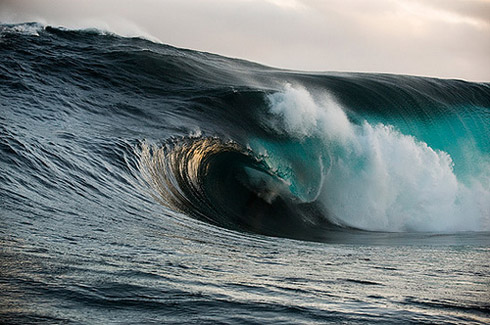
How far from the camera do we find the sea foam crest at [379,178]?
43.4 feet

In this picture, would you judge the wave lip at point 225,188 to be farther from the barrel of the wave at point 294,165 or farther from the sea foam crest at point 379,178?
the sea foam crest at point 379,178

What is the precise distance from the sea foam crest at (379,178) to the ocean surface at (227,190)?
0.16 ft

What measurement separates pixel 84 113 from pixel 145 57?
226 inches

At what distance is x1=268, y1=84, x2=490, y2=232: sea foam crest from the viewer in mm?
13242

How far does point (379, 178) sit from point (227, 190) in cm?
435

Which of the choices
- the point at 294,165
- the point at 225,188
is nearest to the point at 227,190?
the point at 225,188

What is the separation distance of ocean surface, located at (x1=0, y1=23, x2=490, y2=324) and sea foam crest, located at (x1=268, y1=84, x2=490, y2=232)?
0.05 m

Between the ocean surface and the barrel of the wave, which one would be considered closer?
the ocean surface

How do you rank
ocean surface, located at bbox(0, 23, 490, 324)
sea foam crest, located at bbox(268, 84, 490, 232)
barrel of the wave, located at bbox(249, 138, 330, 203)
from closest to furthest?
ocean surface, located at bbox(0, 23, 490, 324) < barrel of the wave, located at bbox(249, 138, 330, 203) < sea foam crest, located at bbox(268, 84, 490, 232)

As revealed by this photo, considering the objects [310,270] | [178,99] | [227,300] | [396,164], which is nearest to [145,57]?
[178,99]

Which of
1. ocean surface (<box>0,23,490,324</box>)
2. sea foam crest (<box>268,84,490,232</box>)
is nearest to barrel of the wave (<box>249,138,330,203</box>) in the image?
ocean surface (<box>0,23,490,324</box>)

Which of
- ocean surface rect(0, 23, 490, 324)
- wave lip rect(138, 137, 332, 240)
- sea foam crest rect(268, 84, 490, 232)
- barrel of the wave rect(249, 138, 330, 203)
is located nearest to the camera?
ocean surface rect(0, 23, 490, 324)

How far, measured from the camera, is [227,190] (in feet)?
37.7

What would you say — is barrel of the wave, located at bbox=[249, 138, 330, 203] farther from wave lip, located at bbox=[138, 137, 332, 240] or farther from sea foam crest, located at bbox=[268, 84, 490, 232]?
sea foam crest, located at bbox=[268, 84, 490, 232]
